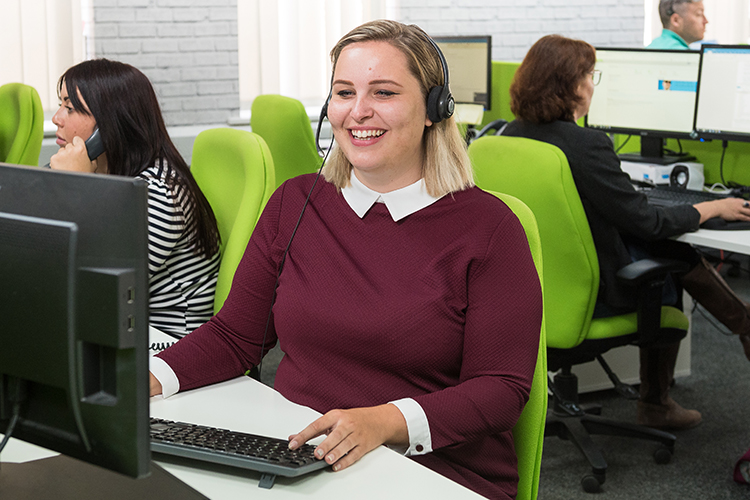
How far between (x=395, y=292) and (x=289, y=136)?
2.10m

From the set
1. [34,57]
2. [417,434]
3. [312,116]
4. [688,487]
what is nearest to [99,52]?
[34,57]

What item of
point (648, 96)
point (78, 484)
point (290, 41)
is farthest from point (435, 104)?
point (290, 41)

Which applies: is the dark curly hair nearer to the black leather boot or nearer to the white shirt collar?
the black leather boot

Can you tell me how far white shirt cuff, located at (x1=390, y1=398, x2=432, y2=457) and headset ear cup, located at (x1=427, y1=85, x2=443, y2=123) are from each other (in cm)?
45

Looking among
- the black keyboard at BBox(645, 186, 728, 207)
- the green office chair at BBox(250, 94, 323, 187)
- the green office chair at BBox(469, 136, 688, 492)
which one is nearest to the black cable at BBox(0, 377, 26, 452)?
the green office chair at BBox(469, 136, 688, 492)

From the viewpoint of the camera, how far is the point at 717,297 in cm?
233

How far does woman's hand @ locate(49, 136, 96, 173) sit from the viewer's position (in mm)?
1748

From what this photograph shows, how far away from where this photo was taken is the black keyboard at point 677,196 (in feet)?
7.98

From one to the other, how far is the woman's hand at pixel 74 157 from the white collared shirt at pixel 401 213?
0.76 metres

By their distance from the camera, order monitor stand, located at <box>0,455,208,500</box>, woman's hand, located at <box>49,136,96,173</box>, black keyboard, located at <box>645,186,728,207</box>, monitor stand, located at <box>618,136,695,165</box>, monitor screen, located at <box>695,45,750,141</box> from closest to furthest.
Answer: monitor stand, located at <box>0,455,208,500</box>
woman's hand, located at <box>49,136,96,173</box>
black keyboard, located at <box>645,186,728,207</box>
monitor screen, located at <box>695,45,750,141</box>
monitor stand, located at <box>618,136,695,165</box>

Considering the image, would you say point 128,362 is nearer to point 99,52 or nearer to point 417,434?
point 417,434

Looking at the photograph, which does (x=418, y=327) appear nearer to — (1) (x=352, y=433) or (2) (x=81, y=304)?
(1) (x=352, y=433)

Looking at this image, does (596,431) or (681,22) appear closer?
(596,431)

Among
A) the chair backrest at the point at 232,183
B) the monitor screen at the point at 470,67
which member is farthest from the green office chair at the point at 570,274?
the monitor screen at the point at 470,67
